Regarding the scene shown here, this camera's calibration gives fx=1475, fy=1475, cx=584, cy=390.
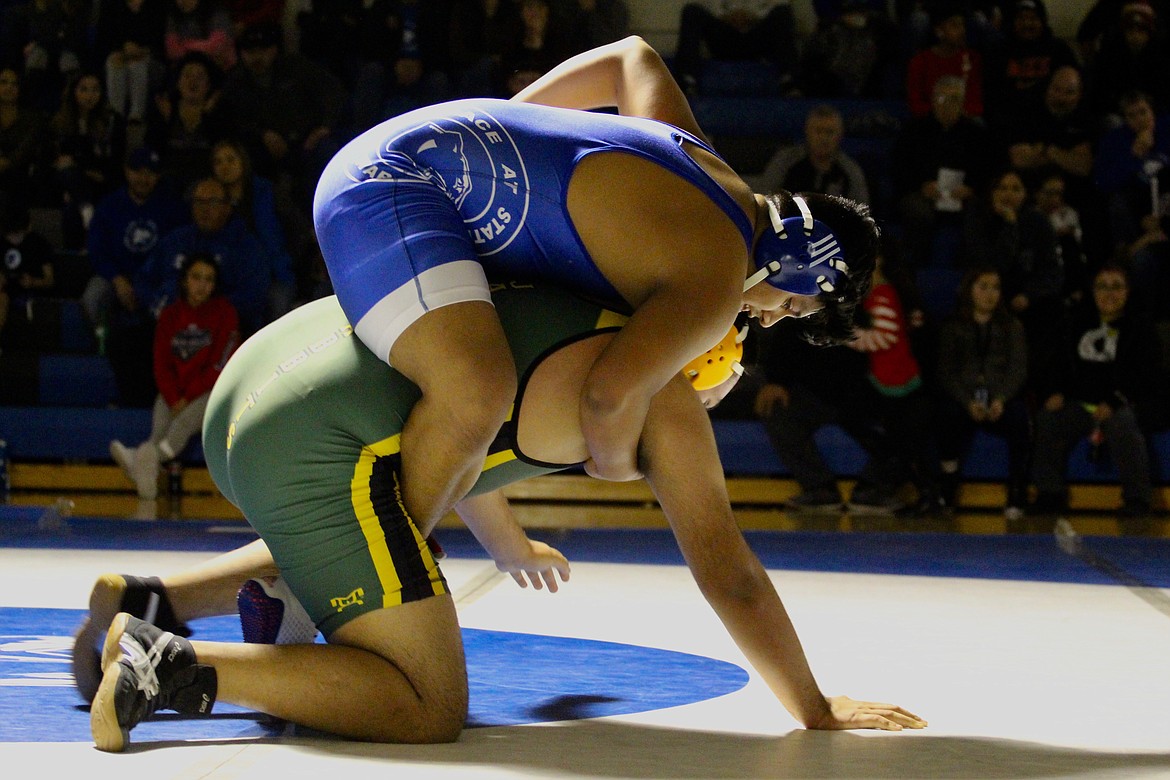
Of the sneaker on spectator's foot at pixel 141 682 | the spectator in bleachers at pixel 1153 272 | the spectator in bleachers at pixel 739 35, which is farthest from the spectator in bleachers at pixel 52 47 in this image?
the sneaker on spectator's foot at pixel 141 682

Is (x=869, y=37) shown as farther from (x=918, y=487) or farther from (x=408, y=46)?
(x=918, y=487)

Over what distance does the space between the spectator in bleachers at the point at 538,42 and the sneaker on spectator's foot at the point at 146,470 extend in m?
2.88

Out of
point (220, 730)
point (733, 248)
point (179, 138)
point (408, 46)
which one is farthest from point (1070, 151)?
point (220, 730)

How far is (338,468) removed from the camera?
7.19 ft

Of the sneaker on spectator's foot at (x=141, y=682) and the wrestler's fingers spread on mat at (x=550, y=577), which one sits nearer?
the sneaker on spectator's foot at (x=141, y=682)

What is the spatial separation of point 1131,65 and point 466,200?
24.3 ft

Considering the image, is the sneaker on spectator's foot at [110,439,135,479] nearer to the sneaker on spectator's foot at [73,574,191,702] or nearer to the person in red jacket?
the person in red jacket

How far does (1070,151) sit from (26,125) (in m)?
6.11

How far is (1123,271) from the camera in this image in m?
7.15

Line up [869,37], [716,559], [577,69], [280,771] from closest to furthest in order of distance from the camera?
[280,771] < [716,559] < [577,69] < [869,37]

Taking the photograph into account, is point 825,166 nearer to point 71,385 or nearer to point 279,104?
point 279,104

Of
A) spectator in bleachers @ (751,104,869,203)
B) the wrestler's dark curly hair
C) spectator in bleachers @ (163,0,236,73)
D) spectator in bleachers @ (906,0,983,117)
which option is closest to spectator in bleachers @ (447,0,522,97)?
spectator in bleachers @ (163,0,236,73)

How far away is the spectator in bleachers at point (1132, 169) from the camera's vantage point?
802 centimetres

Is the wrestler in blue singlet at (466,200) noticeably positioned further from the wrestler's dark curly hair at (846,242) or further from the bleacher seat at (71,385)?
the bleacher seat at (71,385)
